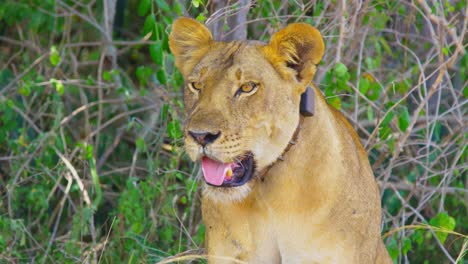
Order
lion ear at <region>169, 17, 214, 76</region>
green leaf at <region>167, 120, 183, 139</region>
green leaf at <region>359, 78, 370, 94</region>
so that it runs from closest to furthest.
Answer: lion ear at <region>169, 17, 214, 76</region> → green leaf at <region>167, 120, 183, 139</region> → green leaf at <region>359, 78, 370, 94</region>

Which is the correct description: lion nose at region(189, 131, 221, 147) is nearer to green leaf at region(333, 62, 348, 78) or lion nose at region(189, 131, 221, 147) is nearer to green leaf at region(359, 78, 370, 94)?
green leaf at region(333, 62, 348, 78)

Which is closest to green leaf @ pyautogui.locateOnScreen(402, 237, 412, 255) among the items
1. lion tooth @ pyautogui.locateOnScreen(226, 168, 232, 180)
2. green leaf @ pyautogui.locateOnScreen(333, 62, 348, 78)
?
→ green leaf @ pyautogui.locateOnScreen(333, 62, 348, 78)

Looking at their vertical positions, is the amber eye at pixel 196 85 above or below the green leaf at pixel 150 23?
above

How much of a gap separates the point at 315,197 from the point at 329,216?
0.08 m

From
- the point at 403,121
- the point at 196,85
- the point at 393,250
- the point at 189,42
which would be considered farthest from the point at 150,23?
the point at 393,250

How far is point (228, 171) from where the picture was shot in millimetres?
3094

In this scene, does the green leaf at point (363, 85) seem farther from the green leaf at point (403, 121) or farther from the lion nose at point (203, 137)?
the lion nose at point (203, 137)

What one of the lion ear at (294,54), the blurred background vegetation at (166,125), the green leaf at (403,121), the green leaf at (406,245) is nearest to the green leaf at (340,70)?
the blurred background vegetation at (166,125)

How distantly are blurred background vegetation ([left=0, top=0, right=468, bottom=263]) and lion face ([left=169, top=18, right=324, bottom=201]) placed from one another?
2.77ft

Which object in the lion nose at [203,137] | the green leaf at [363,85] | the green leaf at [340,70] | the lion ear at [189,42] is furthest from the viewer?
the green leaf at [363,85]

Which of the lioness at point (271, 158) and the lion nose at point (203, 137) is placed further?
the lioness at point (271, 158)

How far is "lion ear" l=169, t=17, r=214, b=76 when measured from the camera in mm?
3391

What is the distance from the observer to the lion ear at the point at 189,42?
3.39m

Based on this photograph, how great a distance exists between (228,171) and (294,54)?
1.43ft
